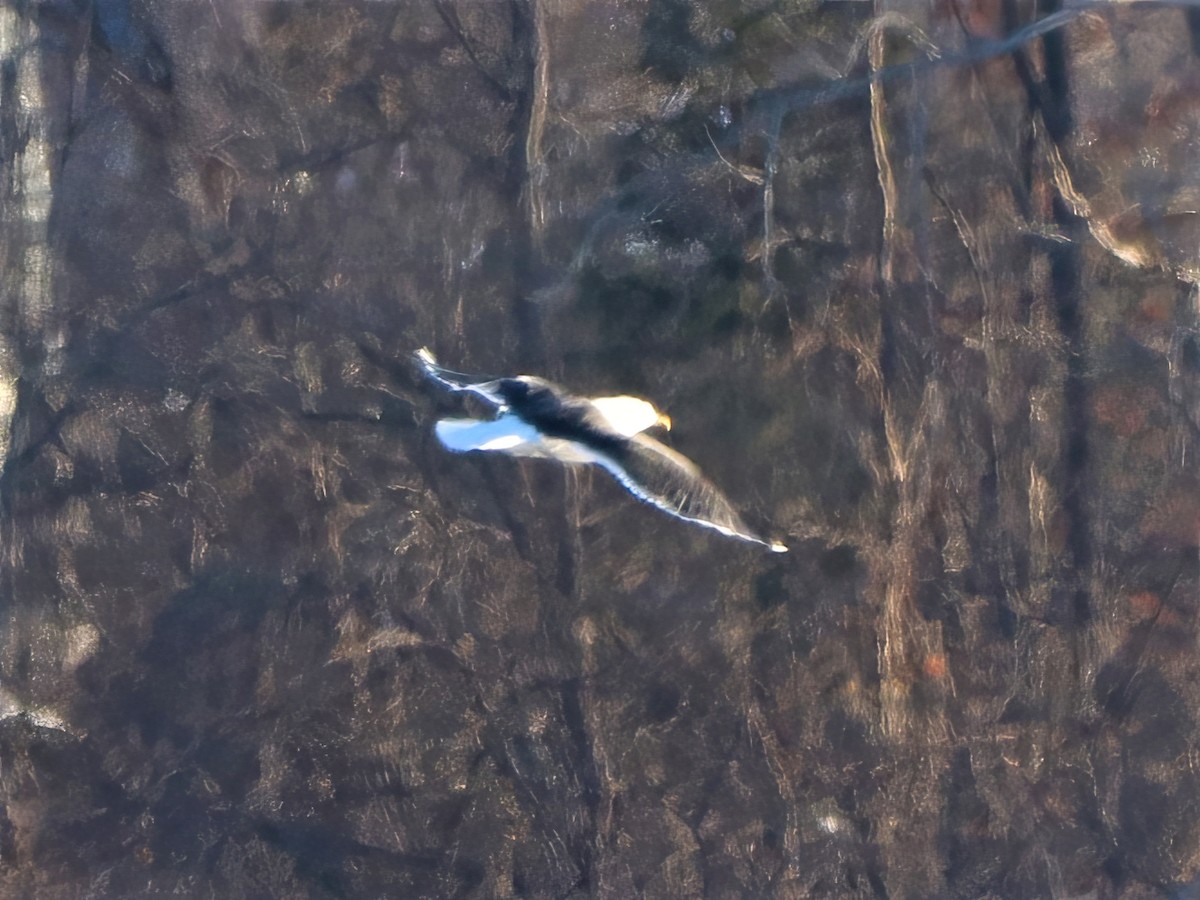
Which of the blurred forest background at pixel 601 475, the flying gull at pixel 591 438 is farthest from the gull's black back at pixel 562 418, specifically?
the blurred forest background at pixel 601 475

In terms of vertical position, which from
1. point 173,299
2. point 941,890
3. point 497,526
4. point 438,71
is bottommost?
point 941,890

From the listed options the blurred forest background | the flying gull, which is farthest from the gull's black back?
the blurred forest background

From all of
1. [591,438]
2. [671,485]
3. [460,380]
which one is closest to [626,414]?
[591,438]

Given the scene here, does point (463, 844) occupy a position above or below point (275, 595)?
below

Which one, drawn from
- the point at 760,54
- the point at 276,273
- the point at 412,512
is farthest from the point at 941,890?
the point at 276,273

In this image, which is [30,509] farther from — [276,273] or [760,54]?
[760,54]

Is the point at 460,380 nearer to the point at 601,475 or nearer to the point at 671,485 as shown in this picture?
the point at 601,475

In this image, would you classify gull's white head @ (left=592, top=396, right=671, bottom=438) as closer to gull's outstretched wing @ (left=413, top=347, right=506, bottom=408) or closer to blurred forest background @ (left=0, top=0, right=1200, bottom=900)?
blurred forest background @ (left=0, top=0, right=1200, bottom=900)
